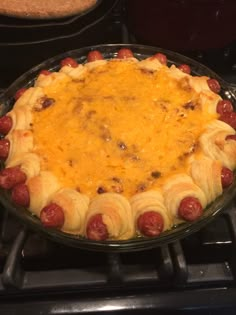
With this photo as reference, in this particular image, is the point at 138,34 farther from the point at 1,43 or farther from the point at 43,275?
the point at 43,275

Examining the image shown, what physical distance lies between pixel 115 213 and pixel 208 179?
24 cm

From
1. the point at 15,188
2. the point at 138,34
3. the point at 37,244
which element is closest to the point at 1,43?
the point at 138,34

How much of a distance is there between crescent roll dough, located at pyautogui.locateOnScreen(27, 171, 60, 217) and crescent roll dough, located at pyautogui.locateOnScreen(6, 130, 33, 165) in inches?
4.1

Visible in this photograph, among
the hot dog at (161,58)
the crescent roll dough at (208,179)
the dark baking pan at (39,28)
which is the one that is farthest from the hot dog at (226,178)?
the dark baking pan at (39,28)

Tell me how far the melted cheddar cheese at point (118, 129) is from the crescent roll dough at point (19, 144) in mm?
21

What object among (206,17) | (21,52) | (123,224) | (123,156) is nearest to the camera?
(123,224)

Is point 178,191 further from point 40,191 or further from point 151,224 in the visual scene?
point 40,191

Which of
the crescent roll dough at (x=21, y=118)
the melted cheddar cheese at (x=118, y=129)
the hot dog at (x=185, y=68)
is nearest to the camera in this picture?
the melted cheddar cheese at (x=118, y=129)

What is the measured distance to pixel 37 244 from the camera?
1063mm

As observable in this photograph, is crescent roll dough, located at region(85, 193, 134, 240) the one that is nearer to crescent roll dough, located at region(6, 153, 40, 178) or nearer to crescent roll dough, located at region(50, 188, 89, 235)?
crescent roll dough, located at region(50, 188, 89, 235)

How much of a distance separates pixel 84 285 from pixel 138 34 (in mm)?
890

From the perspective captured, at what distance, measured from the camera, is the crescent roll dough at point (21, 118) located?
1145 mm

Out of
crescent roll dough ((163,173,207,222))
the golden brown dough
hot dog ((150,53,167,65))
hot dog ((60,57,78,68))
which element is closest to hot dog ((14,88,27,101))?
the golden brown dough

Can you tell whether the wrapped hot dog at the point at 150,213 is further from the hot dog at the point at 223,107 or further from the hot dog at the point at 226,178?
the hot dog at the point at 223,107
